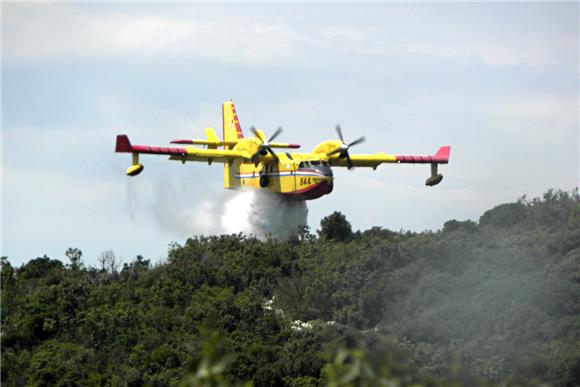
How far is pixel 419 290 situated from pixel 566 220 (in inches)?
746

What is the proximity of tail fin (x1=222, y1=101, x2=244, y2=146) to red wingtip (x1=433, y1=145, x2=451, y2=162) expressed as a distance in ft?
30.0

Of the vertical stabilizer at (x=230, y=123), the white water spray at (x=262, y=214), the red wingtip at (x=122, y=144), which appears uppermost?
the vertical stabilizer at (x=230, y=123)

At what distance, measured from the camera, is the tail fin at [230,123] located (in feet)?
193

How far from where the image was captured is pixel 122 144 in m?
47.3

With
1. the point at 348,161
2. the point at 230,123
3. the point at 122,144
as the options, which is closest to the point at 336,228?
the point at 230,123

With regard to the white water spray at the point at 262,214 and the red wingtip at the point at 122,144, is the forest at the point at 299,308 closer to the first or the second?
the white water spray at the point at 262,214

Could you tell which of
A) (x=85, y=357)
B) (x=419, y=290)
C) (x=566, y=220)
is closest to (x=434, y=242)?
(x=419, y=290)

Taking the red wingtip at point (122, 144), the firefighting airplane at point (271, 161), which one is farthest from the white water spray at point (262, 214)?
the red wingtip at point (122, 144)

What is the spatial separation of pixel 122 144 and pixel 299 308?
9752mm

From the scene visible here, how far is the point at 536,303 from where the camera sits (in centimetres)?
4500

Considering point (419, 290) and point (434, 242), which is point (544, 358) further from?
point (434, 242)

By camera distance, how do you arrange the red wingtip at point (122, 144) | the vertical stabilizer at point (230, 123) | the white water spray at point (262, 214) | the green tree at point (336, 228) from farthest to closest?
the green tree at point (336, 228) → the vertical stabilizer at point (230, 123) → the white water spray at point (262, 214) → the red wingtip at point (122, 144)

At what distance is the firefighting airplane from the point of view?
4788cm

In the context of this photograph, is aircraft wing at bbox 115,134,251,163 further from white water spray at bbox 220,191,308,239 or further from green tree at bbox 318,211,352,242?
green tree at bbox 318,211,352,242
